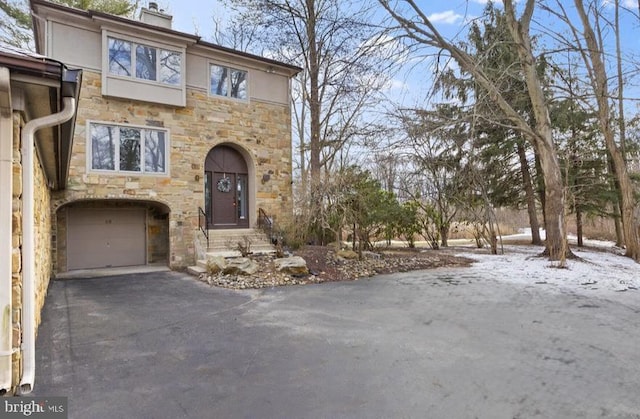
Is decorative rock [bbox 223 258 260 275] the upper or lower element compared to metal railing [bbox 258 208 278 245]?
lower

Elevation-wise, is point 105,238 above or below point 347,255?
above

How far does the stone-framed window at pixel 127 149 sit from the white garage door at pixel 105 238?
1749mm

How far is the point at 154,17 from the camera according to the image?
36.4 feet

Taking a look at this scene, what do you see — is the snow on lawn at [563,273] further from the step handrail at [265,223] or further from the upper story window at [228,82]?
the upper story window at [228,82]

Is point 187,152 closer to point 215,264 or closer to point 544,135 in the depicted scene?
point 215,264

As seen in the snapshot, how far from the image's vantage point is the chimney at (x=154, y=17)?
10930 mm

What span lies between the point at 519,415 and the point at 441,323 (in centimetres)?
226

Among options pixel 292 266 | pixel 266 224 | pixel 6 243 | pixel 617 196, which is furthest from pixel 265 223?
pixel 617 196

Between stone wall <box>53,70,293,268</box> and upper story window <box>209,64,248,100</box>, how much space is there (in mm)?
301

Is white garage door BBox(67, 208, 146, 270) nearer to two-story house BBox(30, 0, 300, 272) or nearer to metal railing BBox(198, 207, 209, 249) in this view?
two-story house BBox(30, 0, 300, 272)

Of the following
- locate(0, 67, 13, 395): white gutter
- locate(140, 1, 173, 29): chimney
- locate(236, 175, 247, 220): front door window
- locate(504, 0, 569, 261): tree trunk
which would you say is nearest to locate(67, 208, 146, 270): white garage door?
locate(236, 175, 247, 220): front door window

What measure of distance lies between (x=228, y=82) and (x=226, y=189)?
3450 millimetres

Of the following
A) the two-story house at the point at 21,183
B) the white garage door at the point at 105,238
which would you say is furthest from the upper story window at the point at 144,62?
the two-story house at the point at 21,183

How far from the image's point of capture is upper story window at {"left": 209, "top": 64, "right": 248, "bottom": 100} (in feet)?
37.8
